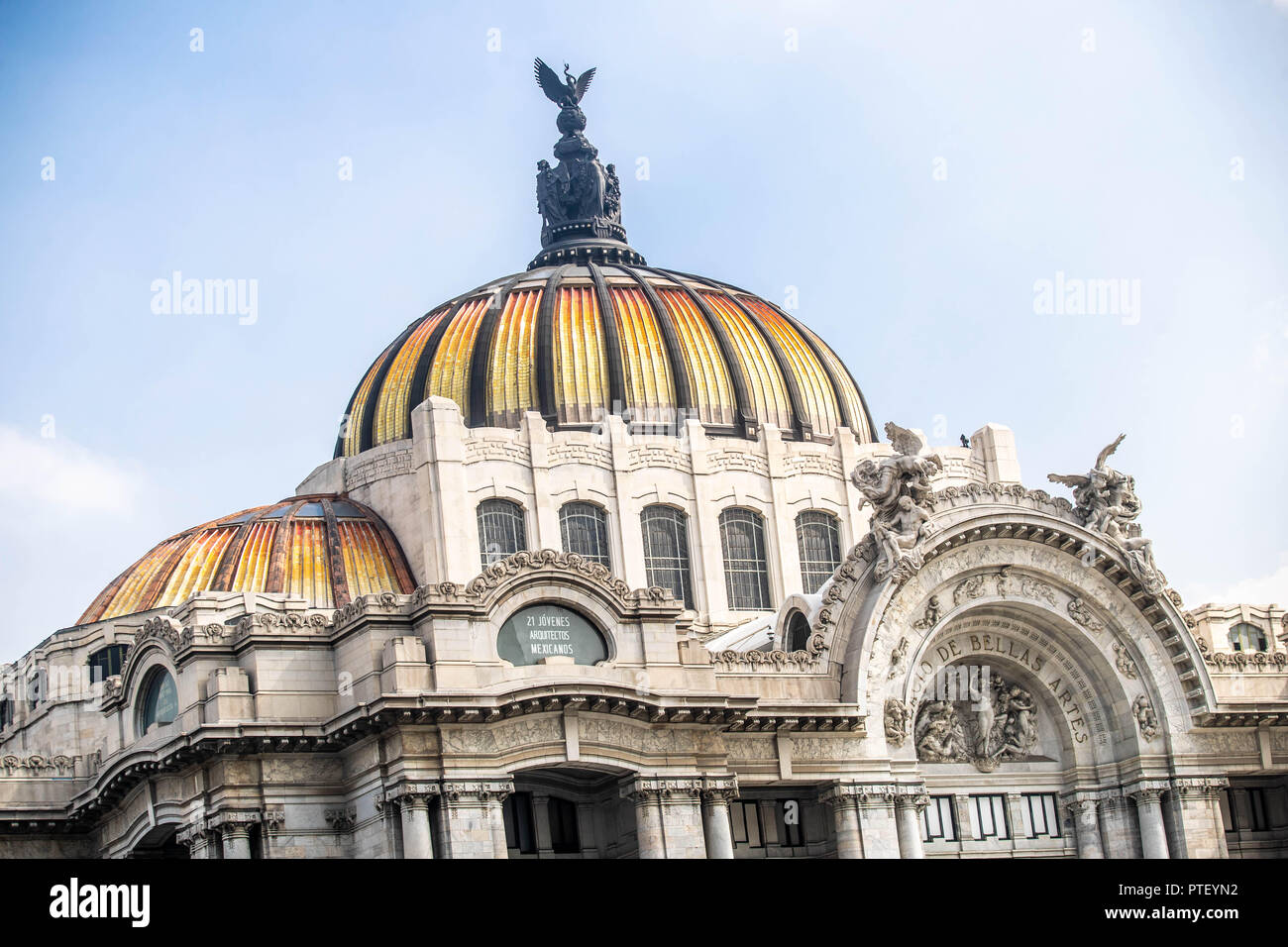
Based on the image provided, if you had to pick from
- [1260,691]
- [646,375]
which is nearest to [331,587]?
[646,375]

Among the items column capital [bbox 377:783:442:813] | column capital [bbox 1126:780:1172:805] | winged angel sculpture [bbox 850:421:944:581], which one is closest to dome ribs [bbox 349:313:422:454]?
winged angel sculpture [bbox 850:421:944:581]

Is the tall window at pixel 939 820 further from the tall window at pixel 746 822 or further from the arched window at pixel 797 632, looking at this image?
the arched window at pixel 797 632

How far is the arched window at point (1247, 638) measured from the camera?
252 ft

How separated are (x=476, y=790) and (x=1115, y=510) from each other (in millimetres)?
21886

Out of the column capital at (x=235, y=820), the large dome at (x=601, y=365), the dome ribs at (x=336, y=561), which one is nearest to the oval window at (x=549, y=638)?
the column capital at (x=235, y=820)

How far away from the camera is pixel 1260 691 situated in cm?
6625

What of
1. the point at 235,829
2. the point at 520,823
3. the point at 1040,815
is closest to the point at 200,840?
the point at 235,829

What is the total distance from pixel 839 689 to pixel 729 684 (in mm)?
3370

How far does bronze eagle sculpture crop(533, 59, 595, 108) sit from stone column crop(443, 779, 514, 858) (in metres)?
40.9

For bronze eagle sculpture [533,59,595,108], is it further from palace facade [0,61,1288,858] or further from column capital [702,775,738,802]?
column capital [702,775,738,802]

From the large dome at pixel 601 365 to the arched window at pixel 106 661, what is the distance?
12.2 meters

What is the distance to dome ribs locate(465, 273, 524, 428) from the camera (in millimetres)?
74750
